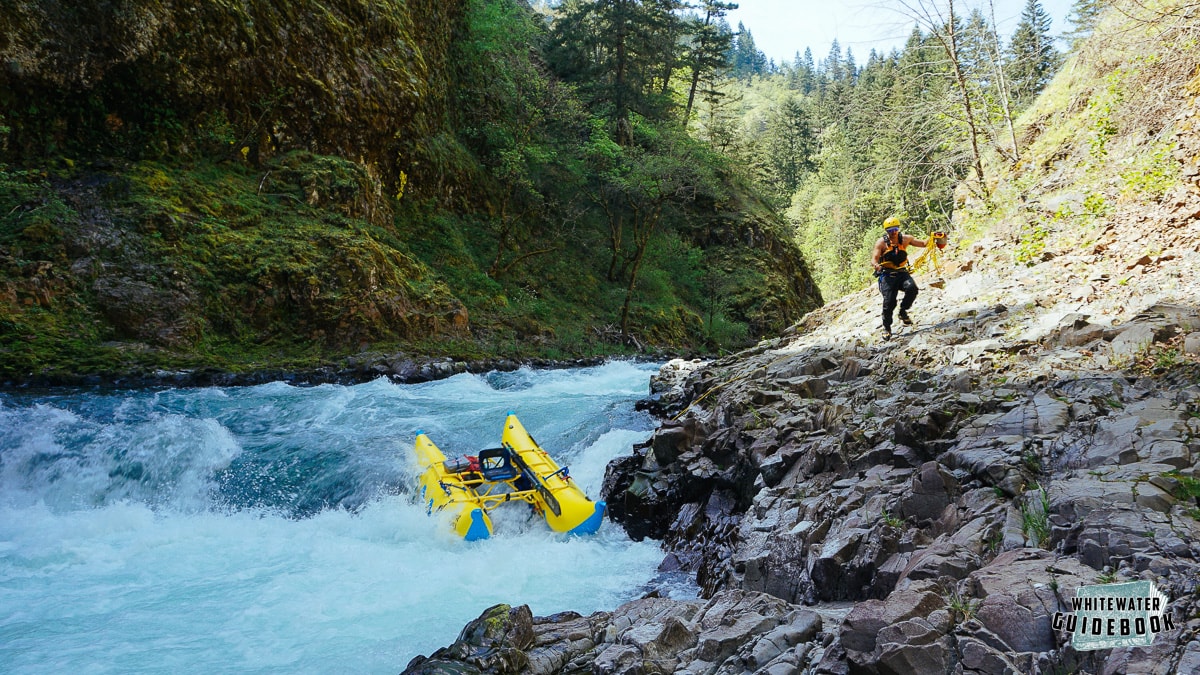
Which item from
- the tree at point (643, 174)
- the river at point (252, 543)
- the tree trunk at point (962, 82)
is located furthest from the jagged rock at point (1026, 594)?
the tree at point (643, 174)

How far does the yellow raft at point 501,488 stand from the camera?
22.9 feet

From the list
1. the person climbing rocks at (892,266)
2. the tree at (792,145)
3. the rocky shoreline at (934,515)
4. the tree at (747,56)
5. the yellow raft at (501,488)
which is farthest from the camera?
the tree at (747,56)

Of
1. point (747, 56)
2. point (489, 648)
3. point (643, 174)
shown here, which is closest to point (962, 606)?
point (489, 648)

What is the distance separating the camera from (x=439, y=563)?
20.9 feet

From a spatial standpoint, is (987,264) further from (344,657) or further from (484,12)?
(484,12)

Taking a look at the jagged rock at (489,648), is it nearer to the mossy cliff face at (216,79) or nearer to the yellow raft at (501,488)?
the yellow raft at (501,488)

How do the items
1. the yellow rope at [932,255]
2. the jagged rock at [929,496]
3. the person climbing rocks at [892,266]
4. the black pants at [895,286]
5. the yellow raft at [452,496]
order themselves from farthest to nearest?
the yellow rope at [932,255] → the black pants at [895,286] → the person climbing rocks at [892,266] → the yellow raft at [452,496] → the jagged rock at [929,496]

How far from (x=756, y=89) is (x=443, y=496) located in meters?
119

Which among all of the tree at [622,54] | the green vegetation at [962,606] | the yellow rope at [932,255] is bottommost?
the green vegetation at [962,606]

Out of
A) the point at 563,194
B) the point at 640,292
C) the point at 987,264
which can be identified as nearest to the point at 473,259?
the point at 563,194

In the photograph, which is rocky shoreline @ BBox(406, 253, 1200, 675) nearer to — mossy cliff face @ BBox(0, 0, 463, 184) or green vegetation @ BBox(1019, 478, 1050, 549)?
green vegetation @ BBox(1019, 478, 1050, 549)

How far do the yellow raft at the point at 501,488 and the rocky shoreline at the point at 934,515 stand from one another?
0.67 metres

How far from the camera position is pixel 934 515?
13.3ft

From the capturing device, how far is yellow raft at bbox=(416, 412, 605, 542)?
6977mm
